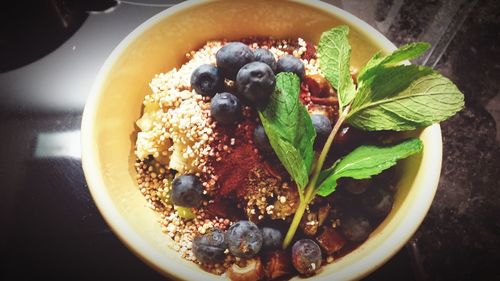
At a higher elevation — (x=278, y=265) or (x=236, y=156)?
(x=236, y=156)

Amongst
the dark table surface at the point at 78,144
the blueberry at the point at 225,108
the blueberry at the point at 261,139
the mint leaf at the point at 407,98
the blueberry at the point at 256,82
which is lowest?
the dark table surface at the point at 78,144

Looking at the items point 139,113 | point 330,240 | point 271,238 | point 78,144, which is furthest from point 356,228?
point 78,144

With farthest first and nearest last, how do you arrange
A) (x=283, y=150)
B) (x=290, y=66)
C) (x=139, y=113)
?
(x=139, y=113)
(x=290, y=66)
(x=283, y=150)

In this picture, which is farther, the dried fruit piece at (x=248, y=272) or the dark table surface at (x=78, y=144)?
the dark table surface at (x=78, y=144)

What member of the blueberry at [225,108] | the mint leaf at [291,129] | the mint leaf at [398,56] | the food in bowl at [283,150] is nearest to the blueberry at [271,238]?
the food in bowl at [283,150]

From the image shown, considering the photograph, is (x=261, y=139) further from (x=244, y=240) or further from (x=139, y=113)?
(x=139, y=113)

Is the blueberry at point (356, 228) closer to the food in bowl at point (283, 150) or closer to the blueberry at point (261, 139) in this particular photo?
the food in bowl at point (283, 150)

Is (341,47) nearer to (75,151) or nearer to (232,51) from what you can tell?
(232,51)

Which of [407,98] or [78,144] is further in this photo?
[78,144]
